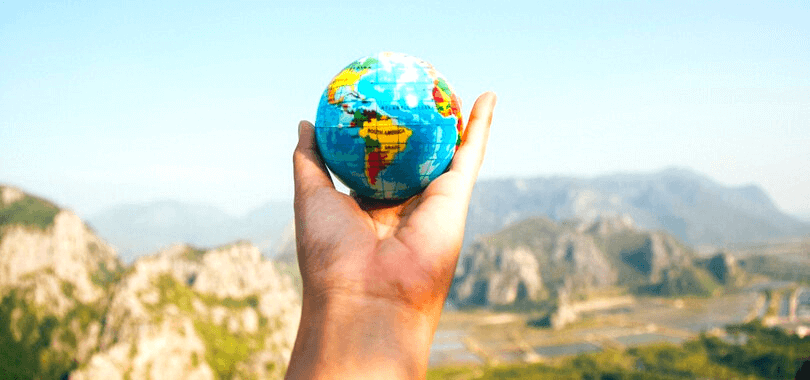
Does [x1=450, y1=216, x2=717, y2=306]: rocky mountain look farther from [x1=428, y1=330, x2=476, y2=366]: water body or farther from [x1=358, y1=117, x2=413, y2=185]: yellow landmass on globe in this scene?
[x1=358, y1=117, x2=413, y2=185]: yellow landmass on globe

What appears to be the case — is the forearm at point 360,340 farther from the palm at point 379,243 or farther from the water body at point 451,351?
the water body at point 451,351

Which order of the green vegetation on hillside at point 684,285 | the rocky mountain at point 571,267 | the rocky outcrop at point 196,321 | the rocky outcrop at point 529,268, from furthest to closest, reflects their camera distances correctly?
the rocky outcrop at point 529,268 → the rocky mountain at point 571,267 → the green vegetation on hillside at point 684,285 → the rocky outcrop at point 196,321

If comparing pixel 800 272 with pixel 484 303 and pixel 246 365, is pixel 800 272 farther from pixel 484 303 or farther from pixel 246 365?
pixel 246 365

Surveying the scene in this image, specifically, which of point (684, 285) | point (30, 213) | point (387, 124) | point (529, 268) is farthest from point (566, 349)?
point (30, 213)

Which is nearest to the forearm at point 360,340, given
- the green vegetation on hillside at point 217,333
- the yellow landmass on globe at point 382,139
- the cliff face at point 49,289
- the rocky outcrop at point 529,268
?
the yellow landmass on globe at point 382,139

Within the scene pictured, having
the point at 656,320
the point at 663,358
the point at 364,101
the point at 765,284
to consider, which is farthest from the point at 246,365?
the point at 765,284

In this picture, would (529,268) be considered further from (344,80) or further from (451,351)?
(344,80)
